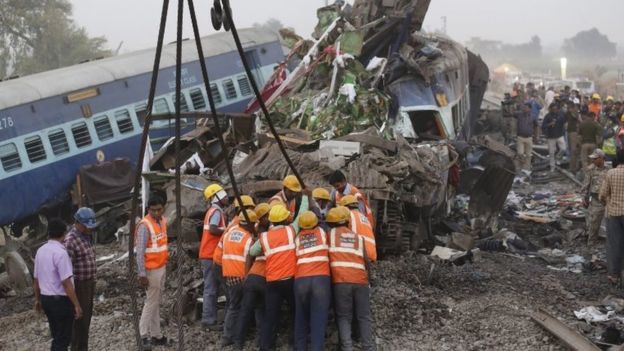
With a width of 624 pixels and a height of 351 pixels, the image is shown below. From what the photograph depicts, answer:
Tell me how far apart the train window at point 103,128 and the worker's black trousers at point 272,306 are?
1004 centimetres

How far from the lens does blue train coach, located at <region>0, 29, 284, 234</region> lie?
1463 centimetres

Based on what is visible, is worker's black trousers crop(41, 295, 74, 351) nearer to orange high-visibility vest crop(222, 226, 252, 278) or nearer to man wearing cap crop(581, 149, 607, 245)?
orange high-visibility vest crop(222, 226, 252, 278)

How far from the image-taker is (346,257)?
685cm

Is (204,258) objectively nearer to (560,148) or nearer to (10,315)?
(10,315)

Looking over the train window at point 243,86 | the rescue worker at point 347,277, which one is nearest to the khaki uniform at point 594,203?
the rescue worker at point 347,277

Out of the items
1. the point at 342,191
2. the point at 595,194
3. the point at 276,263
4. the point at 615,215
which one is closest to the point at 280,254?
the point at 276,263

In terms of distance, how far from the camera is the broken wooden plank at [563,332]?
22.1ft

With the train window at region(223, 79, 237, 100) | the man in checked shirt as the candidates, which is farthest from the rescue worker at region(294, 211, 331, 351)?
the train window at region(223, 79, 237, 100)

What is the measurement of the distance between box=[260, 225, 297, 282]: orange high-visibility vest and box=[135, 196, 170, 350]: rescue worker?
1255 millimetres

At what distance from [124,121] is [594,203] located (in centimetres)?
1018

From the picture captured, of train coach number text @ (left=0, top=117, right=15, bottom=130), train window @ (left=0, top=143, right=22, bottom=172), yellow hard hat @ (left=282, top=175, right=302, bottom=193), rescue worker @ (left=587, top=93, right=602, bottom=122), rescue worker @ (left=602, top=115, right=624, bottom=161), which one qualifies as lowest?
rescue worker @ (left=602, top=115, right=624, bottom=161)

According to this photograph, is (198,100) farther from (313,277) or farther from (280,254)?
(313,277)

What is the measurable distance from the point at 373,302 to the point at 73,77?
10.5m

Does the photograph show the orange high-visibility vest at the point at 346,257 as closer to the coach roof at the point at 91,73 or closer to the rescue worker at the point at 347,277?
the rescue worker at the point at 347,277
